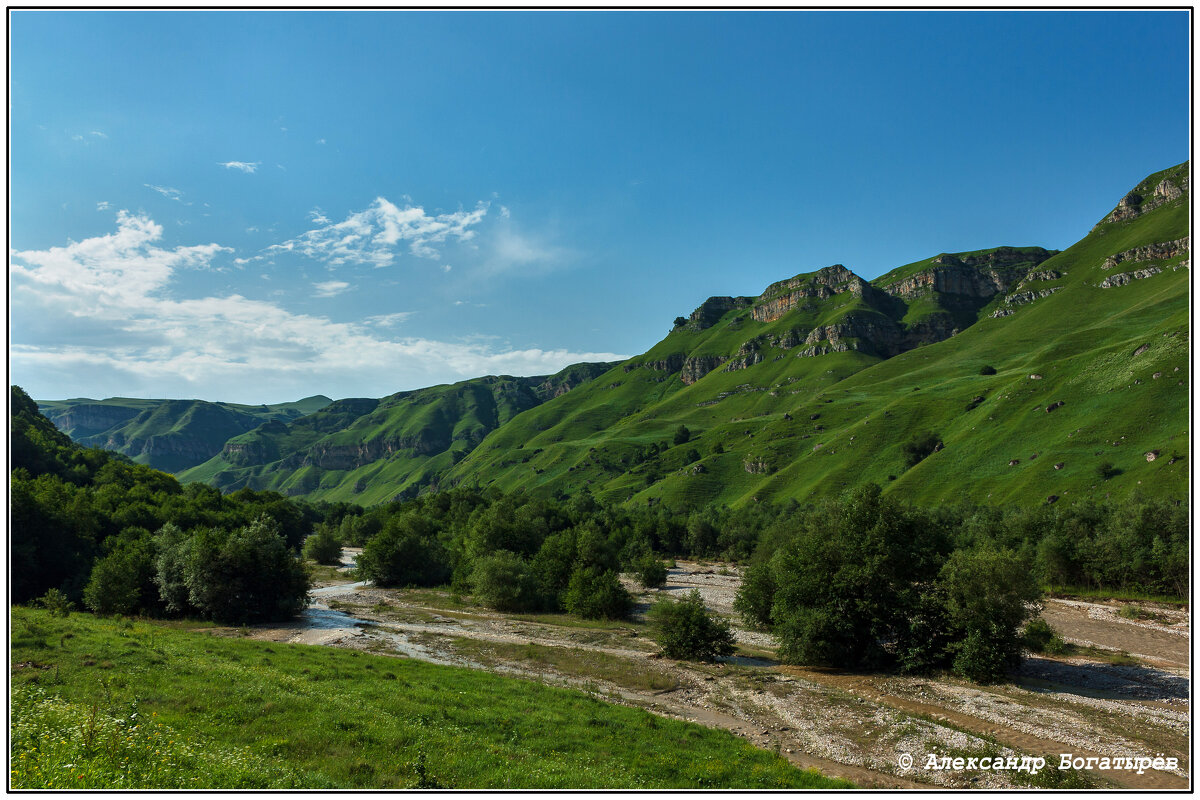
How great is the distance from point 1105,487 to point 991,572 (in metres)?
122

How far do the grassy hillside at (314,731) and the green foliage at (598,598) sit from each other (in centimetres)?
3400

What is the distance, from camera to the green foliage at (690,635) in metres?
47.8

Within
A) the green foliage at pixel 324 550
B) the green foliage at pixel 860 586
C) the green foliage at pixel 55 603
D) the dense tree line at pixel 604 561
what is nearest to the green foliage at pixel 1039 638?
the dense tree line at pixel 604 561

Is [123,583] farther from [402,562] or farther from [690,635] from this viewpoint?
[690,635]

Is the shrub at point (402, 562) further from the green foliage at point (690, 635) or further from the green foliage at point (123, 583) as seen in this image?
the green foliage at point (690, 635)

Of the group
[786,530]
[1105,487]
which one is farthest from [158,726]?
[1105,487]

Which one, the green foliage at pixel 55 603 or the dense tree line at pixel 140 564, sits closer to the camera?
the green foliage at pixel 55 603

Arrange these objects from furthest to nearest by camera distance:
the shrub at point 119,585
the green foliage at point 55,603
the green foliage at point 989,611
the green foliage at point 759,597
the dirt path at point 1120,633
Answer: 1. the shrub at point 119,585
2. the green foliage at point 759,597
3. the dirt path at point 1120,633
4. the green foliage at point 55,603
5. the green foliage at point 989,611

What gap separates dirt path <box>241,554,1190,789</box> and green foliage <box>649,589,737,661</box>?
141 centimetres

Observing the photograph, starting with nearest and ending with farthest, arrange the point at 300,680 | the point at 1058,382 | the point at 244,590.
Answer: the point at 300,680 → the point at 244,590 → the point at 1058,382

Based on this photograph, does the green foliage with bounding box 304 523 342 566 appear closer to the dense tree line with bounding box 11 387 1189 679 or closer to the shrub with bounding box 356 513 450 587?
the dense tree line with bounding box 11 387 1189 679

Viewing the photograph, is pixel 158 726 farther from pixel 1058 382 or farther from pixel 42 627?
pixel 1058 382

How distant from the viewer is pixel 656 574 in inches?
3875

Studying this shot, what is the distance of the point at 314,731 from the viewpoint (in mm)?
22109
